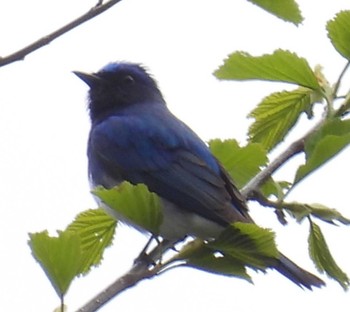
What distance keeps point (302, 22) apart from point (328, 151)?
386 millimetres

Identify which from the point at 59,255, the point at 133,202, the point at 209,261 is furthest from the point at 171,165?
the point at 59,255

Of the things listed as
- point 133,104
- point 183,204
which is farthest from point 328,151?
point 133,104

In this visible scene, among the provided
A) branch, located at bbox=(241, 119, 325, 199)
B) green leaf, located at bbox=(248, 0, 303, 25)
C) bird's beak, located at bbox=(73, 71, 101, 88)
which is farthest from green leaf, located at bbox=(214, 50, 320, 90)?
bird's beak, located at bbox=(73, 71, 101, 88)

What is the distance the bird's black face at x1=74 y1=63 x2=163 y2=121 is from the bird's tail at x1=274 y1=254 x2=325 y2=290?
193 cm

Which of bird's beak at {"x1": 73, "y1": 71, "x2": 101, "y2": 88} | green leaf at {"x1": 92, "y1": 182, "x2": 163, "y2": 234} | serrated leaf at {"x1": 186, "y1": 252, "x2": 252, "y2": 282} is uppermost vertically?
bird's beak at {"x1": 73, "y1": 71, "x2": 101, "y2": 88}

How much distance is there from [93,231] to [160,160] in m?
1.32

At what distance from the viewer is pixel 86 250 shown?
274 cm

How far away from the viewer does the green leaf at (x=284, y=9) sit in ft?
8.05

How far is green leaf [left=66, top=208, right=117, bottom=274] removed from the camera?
2.74 metres

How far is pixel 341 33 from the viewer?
280cm

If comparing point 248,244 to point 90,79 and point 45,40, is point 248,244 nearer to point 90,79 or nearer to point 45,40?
point 45,40

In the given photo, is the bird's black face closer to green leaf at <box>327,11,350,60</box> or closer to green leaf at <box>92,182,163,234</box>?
green leaf at <box>327,11,350,60</box>

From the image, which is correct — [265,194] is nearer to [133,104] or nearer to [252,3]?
[252,3]

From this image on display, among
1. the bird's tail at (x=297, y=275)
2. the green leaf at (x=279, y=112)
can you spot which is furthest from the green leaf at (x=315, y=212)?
the bird's tail at (x=297, y=275)
